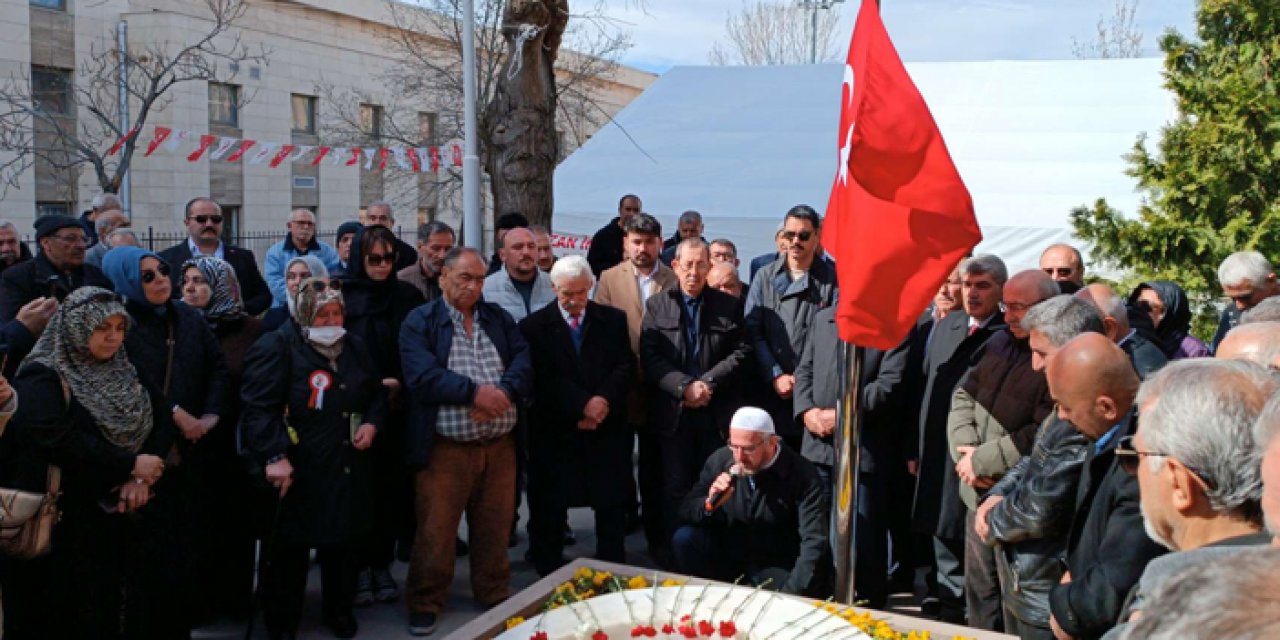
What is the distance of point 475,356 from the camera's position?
18.4 ft

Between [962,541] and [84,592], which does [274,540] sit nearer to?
[84,592]

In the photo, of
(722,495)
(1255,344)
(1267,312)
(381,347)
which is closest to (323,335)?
(381,347)

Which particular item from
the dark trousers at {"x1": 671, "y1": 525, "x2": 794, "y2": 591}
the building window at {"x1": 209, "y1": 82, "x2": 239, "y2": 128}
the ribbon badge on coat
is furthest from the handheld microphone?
the building window at {"x1": 209, "y1": 82, "x2": 239, "y2": 128}

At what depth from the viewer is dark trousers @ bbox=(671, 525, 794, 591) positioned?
535cm

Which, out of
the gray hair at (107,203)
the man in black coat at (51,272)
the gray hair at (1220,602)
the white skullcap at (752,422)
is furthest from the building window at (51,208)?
the gray hair at (1220,602)

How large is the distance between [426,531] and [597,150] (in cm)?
875

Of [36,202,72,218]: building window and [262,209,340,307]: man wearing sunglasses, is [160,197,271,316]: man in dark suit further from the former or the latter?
[36,202,72,218]: building window

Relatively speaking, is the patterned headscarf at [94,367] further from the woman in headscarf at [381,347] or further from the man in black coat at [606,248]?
the man in black coat at [606,248]

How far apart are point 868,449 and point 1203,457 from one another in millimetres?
3438

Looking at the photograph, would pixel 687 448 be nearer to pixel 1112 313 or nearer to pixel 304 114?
pixel 1112 313

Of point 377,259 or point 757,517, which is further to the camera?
point 377,259

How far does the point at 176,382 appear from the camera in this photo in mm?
5172

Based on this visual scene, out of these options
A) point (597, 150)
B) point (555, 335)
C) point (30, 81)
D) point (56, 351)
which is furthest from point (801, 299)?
point (30, 81)

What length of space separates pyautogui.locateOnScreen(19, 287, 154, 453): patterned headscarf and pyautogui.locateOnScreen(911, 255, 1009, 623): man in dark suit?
3.63 m
